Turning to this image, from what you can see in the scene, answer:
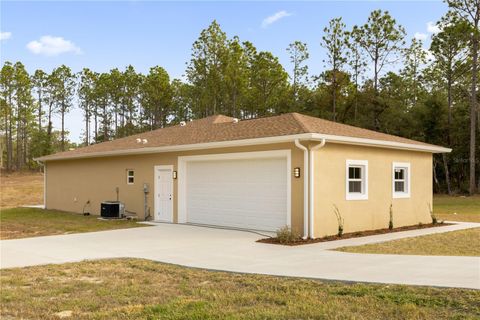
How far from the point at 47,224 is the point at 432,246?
12130mm

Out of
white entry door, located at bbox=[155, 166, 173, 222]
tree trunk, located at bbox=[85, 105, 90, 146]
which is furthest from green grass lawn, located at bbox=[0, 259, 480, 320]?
tree trunk, located at bbox=[85, 105, 90, 146]

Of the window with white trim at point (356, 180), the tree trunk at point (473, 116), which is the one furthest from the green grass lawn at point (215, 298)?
the tree trunk at point (473, 116)

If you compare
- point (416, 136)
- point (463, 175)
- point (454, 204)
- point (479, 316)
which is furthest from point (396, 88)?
point (479, 316)

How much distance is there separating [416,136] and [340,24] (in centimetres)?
1056

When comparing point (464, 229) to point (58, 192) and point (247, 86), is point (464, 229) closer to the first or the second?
point (58, 192)

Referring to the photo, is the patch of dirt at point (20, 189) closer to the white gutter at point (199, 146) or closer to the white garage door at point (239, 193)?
the white gutter at point (199, 146)

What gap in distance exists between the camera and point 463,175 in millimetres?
→ 35719

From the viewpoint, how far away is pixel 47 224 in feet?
52.2

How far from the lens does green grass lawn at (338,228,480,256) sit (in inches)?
376

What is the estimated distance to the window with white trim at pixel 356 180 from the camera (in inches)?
521

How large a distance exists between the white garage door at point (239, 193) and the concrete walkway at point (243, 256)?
83 cm

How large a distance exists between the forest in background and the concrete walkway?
23.5 meters

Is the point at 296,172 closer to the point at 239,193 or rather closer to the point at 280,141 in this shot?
the point at 280,141


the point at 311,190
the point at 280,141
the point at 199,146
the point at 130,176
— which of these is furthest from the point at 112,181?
the point at 311,190
